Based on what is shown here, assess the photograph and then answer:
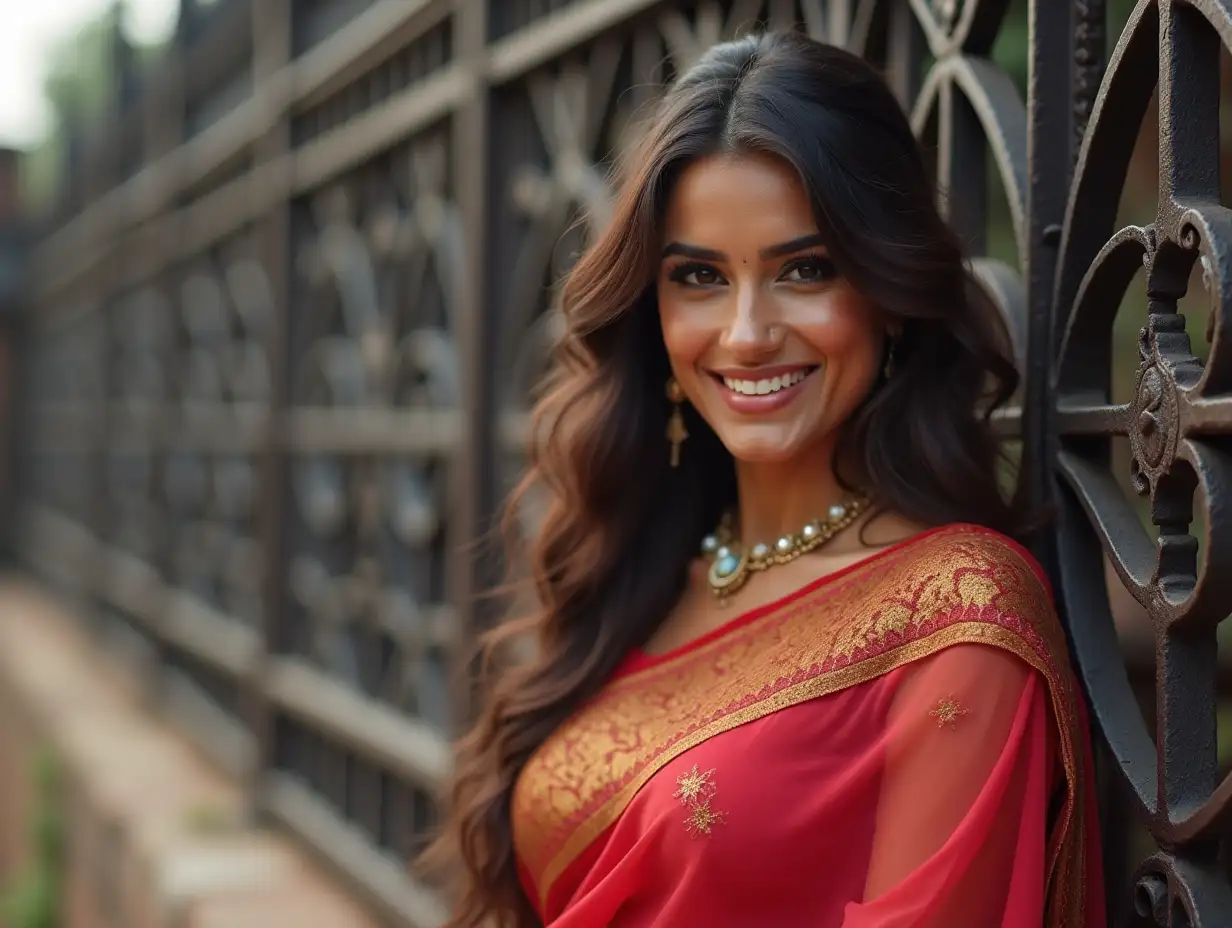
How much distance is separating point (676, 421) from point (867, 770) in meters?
0.53

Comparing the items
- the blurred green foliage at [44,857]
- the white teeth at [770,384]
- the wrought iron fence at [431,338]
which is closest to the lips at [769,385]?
the white teeth at [770,384]

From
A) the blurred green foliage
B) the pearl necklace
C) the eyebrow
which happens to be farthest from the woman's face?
the blurred green foliage

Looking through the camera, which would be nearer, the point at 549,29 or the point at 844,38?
the point at 844,38

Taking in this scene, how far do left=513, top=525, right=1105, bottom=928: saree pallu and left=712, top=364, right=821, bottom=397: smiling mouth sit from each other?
0.59 ft

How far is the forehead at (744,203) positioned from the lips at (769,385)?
12 centimetres

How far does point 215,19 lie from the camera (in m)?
5.07

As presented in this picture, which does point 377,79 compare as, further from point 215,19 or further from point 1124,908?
point 1124,908

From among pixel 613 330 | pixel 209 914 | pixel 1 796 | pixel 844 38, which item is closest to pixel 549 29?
pixel 844 38

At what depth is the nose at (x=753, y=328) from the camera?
1.35 metres

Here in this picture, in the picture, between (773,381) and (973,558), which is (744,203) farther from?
(973,558)

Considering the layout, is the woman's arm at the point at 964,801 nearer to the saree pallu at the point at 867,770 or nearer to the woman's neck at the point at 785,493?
the saree pallu at the point at 867,770

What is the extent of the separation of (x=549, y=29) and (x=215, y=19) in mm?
2936

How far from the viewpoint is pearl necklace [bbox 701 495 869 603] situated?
4.92 ft

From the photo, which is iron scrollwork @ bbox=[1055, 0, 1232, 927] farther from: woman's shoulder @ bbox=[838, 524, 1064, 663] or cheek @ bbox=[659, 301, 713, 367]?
cheek @ bbox=[659, 301, 713, 367]
